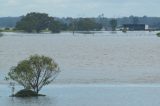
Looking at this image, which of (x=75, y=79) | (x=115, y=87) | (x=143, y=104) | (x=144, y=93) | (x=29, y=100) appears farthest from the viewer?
(x=75, y=79)

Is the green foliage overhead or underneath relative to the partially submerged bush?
overhead

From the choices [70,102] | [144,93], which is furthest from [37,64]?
[144,93]

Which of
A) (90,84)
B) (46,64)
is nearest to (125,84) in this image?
(90,84)

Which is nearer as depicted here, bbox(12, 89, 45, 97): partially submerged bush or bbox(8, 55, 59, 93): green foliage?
bbox(12, 89, 45, 97): partially submerged bush

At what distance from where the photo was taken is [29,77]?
111ft

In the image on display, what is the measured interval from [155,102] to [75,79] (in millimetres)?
14809

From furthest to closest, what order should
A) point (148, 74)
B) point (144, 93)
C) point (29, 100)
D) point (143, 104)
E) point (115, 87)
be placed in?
1. point (148, 74)
2. point (115, 87)
3. point (144, 93)
4. point (29, 100)
5. point (143, 104)

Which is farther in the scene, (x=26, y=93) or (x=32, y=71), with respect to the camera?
(x=32, y=71)

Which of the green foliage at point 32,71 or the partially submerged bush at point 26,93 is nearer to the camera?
the partially submerged bush at point 26,93

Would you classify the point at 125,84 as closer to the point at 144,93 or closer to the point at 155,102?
the point at 144,93

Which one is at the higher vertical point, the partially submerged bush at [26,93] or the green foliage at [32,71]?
the green foliage at [32,71]

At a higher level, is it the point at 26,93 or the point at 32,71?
the point at 32,71

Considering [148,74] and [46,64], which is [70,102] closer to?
[46,64]

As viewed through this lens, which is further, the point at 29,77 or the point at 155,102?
the point at 29,77
